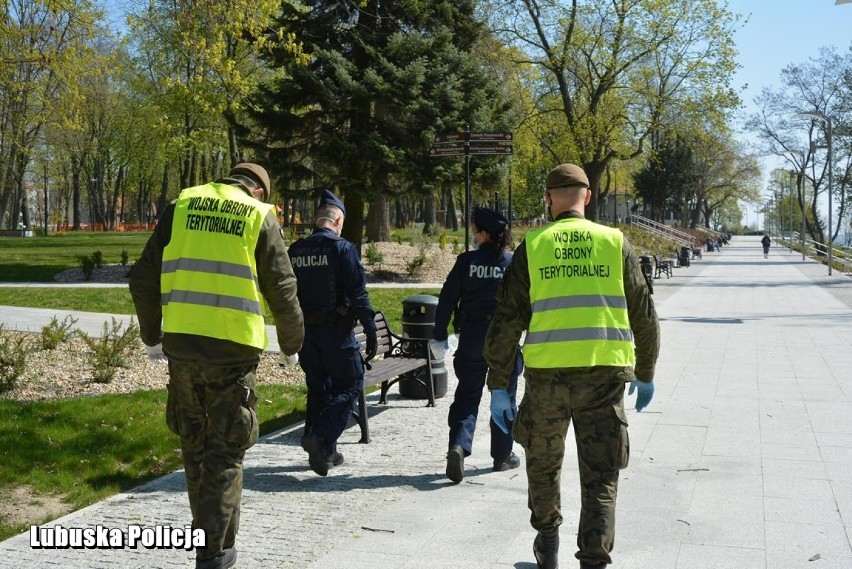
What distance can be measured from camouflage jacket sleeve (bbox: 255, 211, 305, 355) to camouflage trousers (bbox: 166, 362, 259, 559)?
1.01ft

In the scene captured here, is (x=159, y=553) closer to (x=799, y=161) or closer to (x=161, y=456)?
(x=161, y=456)

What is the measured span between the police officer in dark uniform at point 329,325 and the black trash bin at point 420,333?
2.60m

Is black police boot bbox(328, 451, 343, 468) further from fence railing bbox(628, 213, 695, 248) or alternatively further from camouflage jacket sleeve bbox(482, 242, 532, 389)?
fence railing bbox(628, 213, 695, 248)

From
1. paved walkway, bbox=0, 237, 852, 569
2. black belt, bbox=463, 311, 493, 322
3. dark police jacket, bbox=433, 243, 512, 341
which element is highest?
dark police jacket, bbox=433, 243, 512, 341

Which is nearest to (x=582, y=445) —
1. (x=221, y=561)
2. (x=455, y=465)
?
(x=221, y=561)

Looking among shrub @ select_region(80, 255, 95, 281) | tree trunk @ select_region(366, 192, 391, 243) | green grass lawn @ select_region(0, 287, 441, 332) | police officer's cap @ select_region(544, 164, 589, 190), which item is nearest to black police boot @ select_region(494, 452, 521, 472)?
police officer's cap @ select_region(544, 164, 589, 190)

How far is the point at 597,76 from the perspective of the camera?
3459 centimetres

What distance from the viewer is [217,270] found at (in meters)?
4.23

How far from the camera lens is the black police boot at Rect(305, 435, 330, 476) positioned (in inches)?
238

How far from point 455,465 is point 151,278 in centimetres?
249

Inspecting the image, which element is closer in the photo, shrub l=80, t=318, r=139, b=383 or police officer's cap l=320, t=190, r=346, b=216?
police officer's cap l=320, t=190, r=346, b=216

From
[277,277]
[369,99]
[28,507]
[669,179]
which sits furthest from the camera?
[669,179]

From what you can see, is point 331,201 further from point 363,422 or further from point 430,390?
point 430,390

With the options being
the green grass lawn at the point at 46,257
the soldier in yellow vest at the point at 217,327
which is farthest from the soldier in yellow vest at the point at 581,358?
the green grass lawn at the point at 46,257
